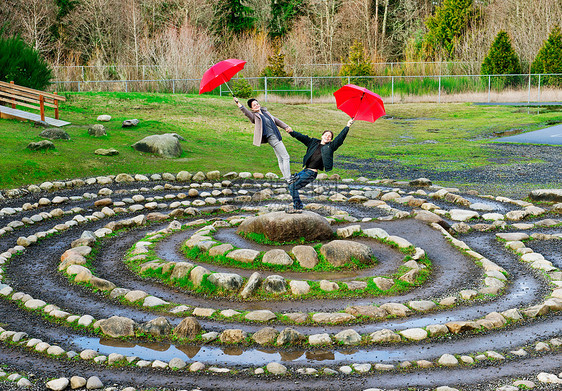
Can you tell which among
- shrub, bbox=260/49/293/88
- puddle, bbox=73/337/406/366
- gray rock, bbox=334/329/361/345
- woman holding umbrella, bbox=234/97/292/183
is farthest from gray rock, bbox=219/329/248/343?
shrub, bbox=260/49/293/88

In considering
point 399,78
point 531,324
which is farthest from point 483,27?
point 531,324

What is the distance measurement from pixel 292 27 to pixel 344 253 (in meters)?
53.9

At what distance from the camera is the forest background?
53281 mm

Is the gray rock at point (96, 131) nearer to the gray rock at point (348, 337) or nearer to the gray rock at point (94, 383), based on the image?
the gray rock at point (348, 337)

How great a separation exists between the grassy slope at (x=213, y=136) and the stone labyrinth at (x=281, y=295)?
11.3 ft

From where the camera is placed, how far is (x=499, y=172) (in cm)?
2127

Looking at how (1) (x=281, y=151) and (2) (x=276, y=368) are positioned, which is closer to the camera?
(2) (x=276, y=368)

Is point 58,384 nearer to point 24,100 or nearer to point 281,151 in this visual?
point 281,151

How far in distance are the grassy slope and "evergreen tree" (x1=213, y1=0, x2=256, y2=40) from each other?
87.6 feet

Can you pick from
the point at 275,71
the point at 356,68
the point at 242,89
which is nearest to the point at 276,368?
the point at 242,89

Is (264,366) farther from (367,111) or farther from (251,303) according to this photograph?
(367,111)

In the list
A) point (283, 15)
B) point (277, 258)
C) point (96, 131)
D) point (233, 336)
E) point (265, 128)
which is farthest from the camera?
point (283, 15)

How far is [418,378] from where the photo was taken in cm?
748

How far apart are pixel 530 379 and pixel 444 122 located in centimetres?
3221
